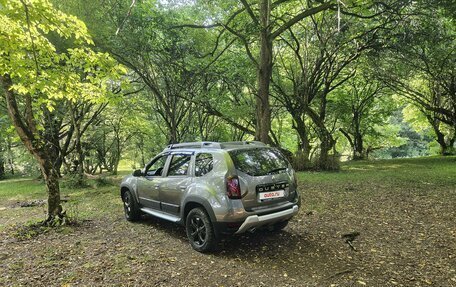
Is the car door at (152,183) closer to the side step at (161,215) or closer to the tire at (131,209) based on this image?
the side step at (161,215)

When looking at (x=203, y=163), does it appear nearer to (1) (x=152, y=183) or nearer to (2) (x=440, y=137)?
(1) (x=152, y=183)

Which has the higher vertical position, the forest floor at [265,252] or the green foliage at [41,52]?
the green foliage at [41,52]

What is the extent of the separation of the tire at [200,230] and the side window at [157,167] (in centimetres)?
147

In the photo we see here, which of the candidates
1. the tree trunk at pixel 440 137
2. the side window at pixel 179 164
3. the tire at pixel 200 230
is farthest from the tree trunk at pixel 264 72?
the tree trunk at pixel 440 137

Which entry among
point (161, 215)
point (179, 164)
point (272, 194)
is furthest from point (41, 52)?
point (272, 194)

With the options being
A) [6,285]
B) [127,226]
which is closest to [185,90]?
[127,226]

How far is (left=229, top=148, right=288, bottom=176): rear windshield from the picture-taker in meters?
4.59

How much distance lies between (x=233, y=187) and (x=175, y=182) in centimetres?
139

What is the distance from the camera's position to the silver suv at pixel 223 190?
437cm

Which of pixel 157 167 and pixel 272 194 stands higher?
pixel 157 167

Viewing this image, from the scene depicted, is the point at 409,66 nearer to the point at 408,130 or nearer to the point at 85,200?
the point at 85,200

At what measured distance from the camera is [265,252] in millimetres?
4715

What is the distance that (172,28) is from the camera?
1086 centimetres

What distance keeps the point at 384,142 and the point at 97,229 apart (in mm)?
30516
